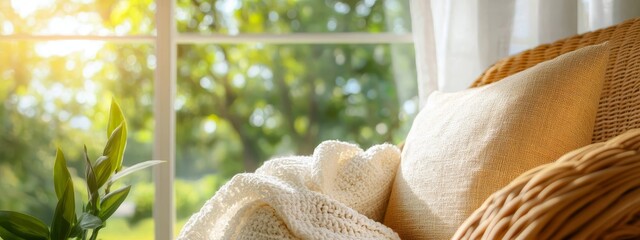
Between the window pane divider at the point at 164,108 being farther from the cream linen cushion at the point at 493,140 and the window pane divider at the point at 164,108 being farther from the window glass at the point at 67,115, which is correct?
the window glass at the point at 67,115

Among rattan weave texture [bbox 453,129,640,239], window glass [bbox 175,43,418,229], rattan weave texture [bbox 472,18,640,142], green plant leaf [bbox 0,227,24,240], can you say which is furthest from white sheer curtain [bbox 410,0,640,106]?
window glass [bbox 175,43,418,229]

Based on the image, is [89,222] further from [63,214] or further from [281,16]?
[281,16]

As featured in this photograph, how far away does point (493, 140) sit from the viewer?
4.23 feet

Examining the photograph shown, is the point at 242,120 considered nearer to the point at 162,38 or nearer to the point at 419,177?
the point at 162,38

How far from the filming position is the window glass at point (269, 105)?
13.7 ft

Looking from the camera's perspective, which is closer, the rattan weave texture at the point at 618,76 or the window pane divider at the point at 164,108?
the rattan weave texture at the point at 618,76

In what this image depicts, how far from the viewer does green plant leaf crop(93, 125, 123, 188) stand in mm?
1736

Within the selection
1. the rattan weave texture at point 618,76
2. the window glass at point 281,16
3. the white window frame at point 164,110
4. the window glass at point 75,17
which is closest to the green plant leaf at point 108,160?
the white window frame at point 164,110

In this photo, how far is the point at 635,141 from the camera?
917 millimetres

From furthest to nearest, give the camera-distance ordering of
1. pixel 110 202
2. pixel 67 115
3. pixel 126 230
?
1. pixel 126 230
2. pixel 67 115
3. pixel 110 202

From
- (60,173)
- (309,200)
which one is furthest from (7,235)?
(309,200)

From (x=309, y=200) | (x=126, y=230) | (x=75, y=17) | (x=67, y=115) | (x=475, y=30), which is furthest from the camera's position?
(x=126, y=230)

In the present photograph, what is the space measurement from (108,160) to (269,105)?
2.72 metres

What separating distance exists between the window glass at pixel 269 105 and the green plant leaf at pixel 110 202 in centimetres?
242
